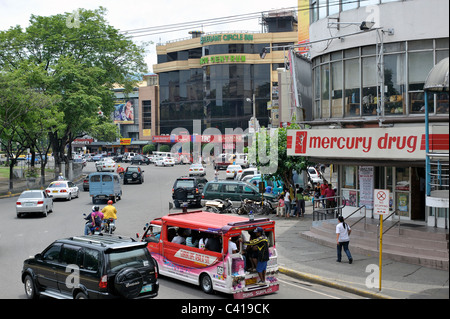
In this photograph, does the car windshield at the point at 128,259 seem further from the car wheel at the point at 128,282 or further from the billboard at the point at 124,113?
the billboard at the point at 124,113

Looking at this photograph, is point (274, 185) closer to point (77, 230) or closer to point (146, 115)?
point (77, 230)

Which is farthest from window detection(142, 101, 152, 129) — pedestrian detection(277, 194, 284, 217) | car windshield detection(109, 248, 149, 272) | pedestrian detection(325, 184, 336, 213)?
car windshield detection(109, 248, 149, 272)

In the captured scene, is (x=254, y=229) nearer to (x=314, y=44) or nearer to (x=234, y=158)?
(x=314, y=44)

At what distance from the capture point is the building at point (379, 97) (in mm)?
17969

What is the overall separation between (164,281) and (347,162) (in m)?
8.74

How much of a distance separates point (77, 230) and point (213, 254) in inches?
491

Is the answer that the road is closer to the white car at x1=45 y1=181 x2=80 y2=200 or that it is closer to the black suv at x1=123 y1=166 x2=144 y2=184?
the white car at x1=45 y1=181 x2=80 y2=200

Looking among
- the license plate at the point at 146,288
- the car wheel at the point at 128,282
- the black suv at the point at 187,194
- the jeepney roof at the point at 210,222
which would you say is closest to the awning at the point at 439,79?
the jeepney roof at the point at 210,222

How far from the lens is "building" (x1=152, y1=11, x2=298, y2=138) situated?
92625 millimetres

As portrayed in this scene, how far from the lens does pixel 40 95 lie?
143 ft

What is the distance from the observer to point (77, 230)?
24484 millimetres

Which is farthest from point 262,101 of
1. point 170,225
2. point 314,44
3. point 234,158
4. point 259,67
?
point 170,225

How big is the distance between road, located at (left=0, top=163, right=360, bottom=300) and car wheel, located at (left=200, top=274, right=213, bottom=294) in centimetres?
15

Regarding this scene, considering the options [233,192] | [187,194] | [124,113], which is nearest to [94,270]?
[233,192]
